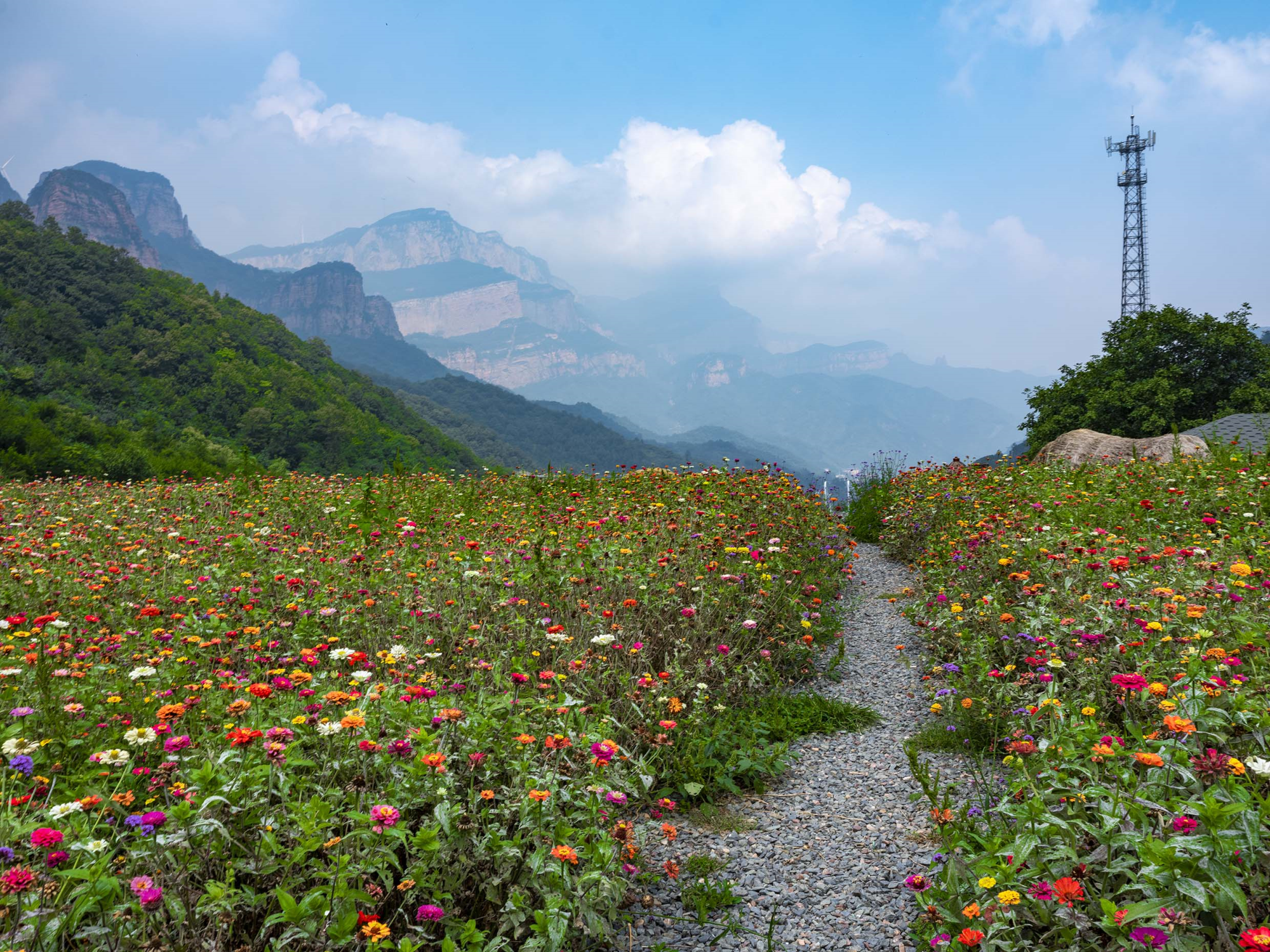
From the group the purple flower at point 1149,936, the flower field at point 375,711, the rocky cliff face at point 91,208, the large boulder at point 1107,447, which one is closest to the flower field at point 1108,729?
the purple flower at point 1149,936

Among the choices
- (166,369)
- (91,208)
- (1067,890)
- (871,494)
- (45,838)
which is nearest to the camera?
(45,838)

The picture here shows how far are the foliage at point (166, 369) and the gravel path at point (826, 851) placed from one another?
35.6 m

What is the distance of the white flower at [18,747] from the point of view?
2209 millimetres

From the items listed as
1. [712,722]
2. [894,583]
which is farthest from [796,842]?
[894,583]

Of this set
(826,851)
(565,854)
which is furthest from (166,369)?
(565,854)

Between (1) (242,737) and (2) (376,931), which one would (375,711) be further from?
(2) (376,931)

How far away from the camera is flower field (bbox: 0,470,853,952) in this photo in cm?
203

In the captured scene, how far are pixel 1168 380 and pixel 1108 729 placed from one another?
2452cm

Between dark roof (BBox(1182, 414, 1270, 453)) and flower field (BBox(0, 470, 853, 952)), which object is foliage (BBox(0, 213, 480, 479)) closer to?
flower field (BBox(0, 470, 853, 952))

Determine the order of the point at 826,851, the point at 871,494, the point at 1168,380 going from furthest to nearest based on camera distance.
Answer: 1. the point at 1168,380
2. the point at 871,494
3. the point at 826,851

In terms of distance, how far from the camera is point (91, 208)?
164125 millimetres

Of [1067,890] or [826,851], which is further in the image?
[826,851]

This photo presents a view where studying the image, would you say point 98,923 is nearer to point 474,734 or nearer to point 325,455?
point 474,734

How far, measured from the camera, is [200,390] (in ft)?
156
